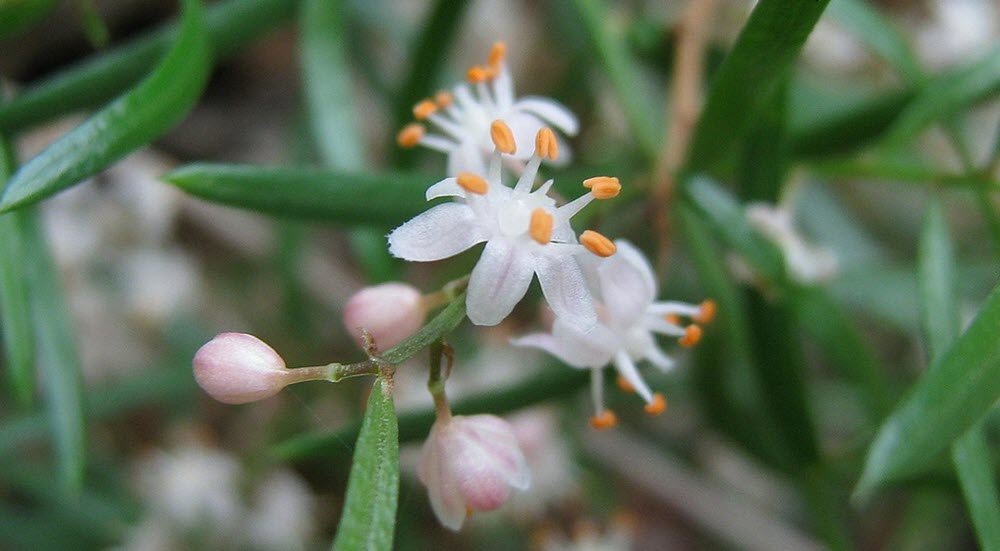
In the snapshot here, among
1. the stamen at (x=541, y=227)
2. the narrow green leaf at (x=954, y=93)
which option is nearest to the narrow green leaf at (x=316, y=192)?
the stamen at (x=541, y=227)

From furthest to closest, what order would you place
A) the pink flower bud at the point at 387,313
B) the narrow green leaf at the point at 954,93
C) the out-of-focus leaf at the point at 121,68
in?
the narrow green leaf at the point at 954,93 < the out-of-focus leaf at the point at 121,68 < the pink flower bud at the point at 387,313

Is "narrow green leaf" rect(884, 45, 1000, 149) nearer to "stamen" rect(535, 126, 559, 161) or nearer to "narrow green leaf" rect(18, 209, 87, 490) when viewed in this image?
"stamen" rect(535, 126, 559, 161)

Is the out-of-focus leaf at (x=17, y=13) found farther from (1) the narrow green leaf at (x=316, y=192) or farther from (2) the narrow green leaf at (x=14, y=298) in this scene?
(1) the narrow green leaf at (x=316, y=192)

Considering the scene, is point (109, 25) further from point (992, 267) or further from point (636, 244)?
point (992, 267)

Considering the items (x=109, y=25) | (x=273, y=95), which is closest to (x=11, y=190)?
(x=109, y=25)

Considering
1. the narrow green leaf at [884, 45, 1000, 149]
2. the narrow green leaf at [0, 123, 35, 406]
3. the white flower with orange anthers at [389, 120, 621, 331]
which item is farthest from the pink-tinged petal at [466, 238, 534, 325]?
the narrow green leaf at [884, 45, 1000, 149]

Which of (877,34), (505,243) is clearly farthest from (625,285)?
(877,34)

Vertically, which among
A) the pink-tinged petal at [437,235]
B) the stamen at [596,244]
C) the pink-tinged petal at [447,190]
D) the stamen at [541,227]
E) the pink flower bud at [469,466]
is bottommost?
the pink flower bud at [469,466]

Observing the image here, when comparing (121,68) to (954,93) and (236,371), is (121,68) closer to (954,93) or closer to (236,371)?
(236,371)
